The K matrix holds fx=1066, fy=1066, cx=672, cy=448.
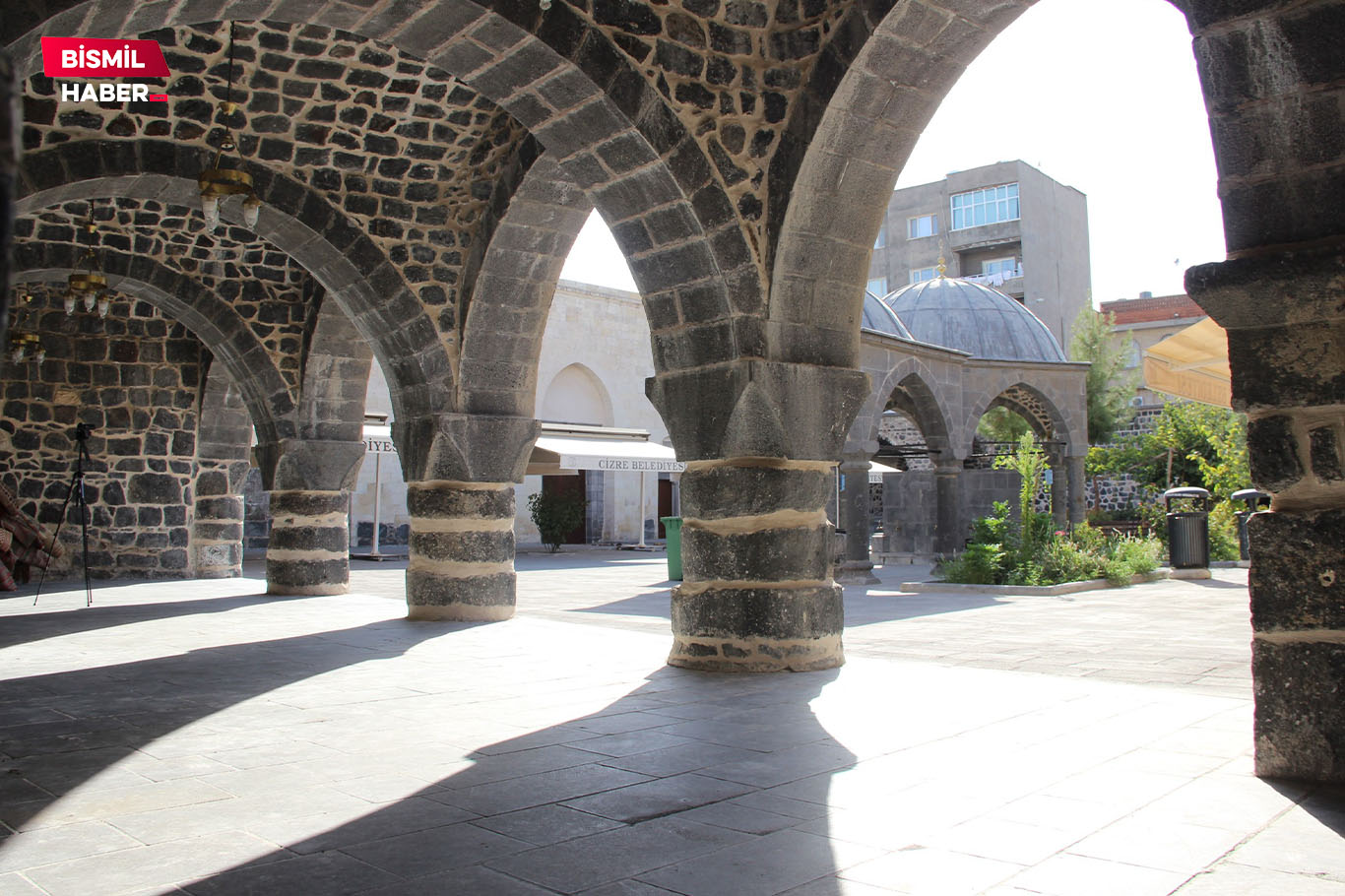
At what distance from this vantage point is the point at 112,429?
11023mm

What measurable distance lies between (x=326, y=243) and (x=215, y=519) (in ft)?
19.5

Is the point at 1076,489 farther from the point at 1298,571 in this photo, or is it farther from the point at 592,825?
the point at 592,825

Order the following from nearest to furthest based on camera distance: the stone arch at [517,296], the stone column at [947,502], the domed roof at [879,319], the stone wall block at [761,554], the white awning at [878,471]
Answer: the stone wall block at [761,554] < the stone arch at [517,296] < the domed roof at [879,319] < the stone column at [947,502] < the white awning at [878,471]

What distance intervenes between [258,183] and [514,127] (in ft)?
5.46

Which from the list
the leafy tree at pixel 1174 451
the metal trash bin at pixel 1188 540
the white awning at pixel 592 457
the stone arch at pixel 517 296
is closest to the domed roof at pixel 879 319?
the metal trash bin at pixel 1188 540

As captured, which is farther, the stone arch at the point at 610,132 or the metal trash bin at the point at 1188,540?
the metal trash bin at the point at 1188,540

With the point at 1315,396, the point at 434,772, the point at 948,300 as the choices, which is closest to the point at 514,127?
the point at 434,772

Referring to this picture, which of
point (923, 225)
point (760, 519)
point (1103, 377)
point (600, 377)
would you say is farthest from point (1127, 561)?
point (923, 225)

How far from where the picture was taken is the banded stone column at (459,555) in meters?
6.98

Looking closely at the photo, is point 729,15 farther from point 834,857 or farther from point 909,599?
point 909,599

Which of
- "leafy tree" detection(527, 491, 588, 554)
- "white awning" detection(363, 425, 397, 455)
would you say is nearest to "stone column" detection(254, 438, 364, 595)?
"white awning" detection(363, 425, 397, 455)

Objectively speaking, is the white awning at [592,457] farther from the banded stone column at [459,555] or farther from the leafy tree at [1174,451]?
the banded stone column at [459,555]

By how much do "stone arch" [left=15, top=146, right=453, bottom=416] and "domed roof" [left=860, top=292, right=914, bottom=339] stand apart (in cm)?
658

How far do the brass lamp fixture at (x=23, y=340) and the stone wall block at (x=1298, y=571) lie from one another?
10.1 meters
